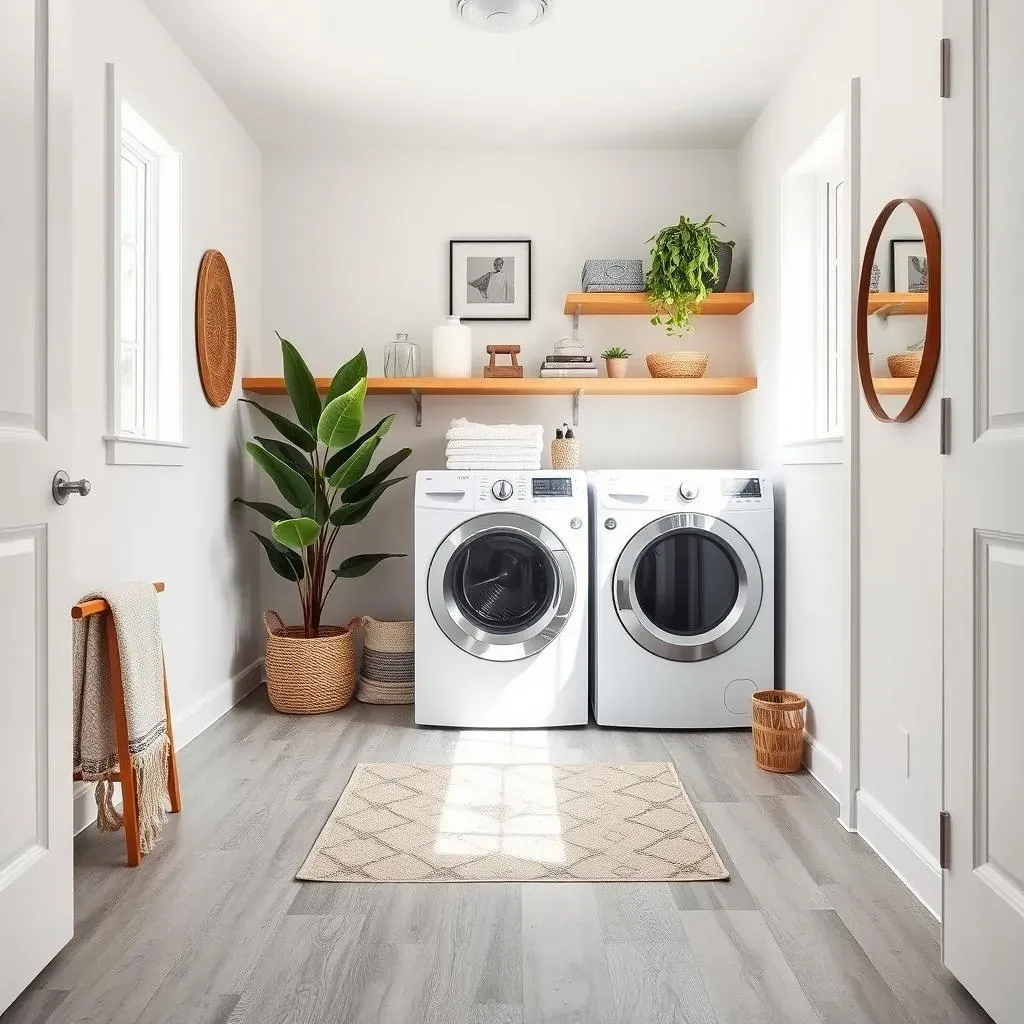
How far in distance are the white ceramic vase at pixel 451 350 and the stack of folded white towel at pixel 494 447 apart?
0.37 meters

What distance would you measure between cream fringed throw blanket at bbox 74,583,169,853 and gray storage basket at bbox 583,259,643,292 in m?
2.24

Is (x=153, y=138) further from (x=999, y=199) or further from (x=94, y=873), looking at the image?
(x=999, y=199)

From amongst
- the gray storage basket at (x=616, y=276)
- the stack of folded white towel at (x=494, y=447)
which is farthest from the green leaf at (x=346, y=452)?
the gray storage basket at (x=616, y=276)

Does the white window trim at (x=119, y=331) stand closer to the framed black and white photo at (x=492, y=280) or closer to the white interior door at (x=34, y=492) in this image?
the white interior door at (x=34, y=492)

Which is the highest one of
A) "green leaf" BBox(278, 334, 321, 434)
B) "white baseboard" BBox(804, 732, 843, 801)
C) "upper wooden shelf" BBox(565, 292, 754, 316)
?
"upper wooden shelf" BBox(565, 292, 754, 316)

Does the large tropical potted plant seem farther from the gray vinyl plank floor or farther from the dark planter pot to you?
the dark planter pot

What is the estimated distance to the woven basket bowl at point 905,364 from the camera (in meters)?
1.98

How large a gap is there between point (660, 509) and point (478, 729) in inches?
40.8

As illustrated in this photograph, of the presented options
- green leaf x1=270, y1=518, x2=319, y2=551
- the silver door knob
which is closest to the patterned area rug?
green leaf x1=270, y1=518, x2=319, y2=551

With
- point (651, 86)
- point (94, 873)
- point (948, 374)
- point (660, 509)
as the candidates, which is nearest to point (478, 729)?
point (660, 509)

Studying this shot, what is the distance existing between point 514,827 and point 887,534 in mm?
1190

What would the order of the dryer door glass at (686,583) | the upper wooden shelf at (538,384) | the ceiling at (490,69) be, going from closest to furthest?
1. the ceiling at (490,69)
2. the dryer door glass at (686,583)
3. the upper wooden shelf at (538,384)

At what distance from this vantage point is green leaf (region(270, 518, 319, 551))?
126 inches

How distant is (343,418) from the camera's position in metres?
3.22
